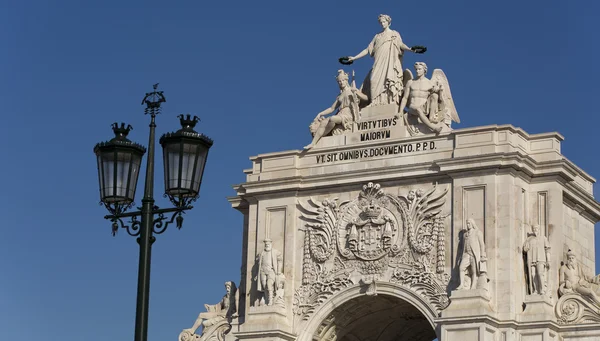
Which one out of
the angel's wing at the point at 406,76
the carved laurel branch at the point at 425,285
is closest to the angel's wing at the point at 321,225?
the carved laurel branch at the point at 425,285

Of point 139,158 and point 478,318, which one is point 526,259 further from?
point 139,158

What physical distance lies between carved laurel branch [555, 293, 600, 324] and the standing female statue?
272 inches

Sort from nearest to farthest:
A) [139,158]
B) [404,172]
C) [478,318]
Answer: [139,158]
[478,318]
[404,172]

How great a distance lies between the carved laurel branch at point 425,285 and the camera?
33750mm

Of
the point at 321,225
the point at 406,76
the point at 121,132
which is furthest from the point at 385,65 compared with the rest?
the point at 121,132

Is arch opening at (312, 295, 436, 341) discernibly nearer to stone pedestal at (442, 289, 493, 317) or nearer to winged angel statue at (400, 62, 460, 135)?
stone pedestal at (442, 289, 493, 317)

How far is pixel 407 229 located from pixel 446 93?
12.7 feet

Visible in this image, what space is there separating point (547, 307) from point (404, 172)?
5008 mm

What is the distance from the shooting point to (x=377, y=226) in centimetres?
3512

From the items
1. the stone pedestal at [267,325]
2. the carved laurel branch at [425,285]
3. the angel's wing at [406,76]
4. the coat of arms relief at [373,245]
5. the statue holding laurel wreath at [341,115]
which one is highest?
the angel's wing at [406,76]

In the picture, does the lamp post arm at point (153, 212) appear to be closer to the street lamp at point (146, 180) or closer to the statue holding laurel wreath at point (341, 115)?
the street lamp at point (146, 180)

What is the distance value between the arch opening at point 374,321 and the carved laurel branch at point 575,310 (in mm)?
3677

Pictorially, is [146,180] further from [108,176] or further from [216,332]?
[216,332]

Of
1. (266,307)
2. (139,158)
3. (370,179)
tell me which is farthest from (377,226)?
(139,158)
